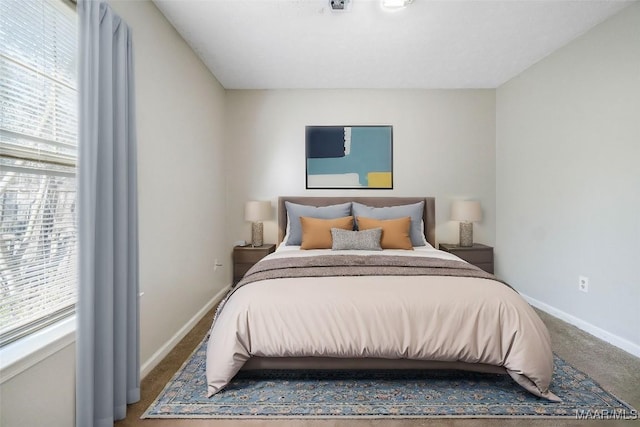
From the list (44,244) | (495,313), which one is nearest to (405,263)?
(495,313)

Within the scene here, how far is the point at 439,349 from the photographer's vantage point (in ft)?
5.80

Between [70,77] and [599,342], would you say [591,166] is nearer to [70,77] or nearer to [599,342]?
[599,342]

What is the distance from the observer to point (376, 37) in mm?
2705

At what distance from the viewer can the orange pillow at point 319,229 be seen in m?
3.21

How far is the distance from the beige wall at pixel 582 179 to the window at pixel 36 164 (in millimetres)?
3500

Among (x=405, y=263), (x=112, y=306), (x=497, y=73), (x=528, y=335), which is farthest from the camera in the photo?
(x=497, y=73)

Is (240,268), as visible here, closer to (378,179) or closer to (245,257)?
(245,257)

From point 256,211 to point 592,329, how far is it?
329cm

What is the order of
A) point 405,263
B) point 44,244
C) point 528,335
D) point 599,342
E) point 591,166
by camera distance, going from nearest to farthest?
point 44,244
point 528,335
point 405,263
point 599,342
point 591,166

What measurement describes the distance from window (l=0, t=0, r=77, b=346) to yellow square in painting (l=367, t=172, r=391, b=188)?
301cm

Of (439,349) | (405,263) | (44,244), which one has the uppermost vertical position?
(44,244)

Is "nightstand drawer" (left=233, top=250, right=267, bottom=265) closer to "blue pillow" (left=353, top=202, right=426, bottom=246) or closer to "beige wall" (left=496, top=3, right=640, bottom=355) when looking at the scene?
"blue pillow" (left=353, top=202, right=426, bottom=246)

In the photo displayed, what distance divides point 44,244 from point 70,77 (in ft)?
2.57

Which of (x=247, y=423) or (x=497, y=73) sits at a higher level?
(x=497, y=73)
